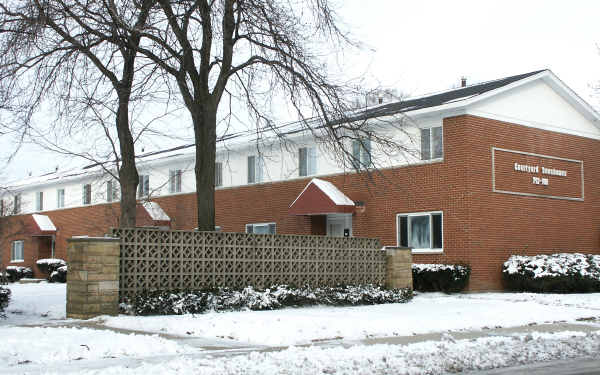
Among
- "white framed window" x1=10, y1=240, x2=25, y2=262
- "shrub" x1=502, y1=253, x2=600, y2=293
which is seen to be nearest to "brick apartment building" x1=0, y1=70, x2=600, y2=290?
"shrub" x1=502, y1=253, x2=600, y2=293

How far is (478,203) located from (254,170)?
37.6 ft

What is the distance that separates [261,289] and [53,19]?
7773 mm

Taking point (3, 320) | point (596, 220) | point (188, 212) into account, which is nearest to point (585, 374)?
point (3, 320)

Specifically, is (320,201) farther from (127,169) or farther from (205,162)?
(205,162)

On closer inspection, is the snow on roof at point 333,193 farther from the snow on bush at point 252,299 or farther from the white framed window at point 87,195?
the white framed window at point 87,195

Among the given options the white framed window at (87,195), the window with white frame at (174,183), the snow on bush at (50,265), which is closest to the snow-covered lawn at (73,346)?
the window with white frame at (174,183)

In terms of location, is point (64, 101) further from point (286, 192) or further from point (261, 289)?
point (286, 192)

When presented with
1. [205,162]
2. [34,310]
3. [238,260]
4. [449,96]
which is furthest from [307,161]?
[34,310]

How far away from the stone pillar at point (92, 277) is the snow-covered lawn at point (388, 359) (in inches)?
231

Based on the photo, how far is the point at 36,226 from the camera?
44312mm

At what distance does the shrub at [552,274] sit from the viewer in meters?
23.0

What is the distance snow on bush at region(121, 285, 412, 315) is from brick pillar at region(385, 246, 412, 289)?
619mm

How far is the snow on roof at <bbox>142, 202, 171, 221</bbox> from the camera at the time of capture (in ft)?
117

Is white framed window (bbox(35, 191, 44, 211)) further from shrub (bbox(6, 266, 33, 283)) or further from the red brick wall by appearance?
the red brick wall
